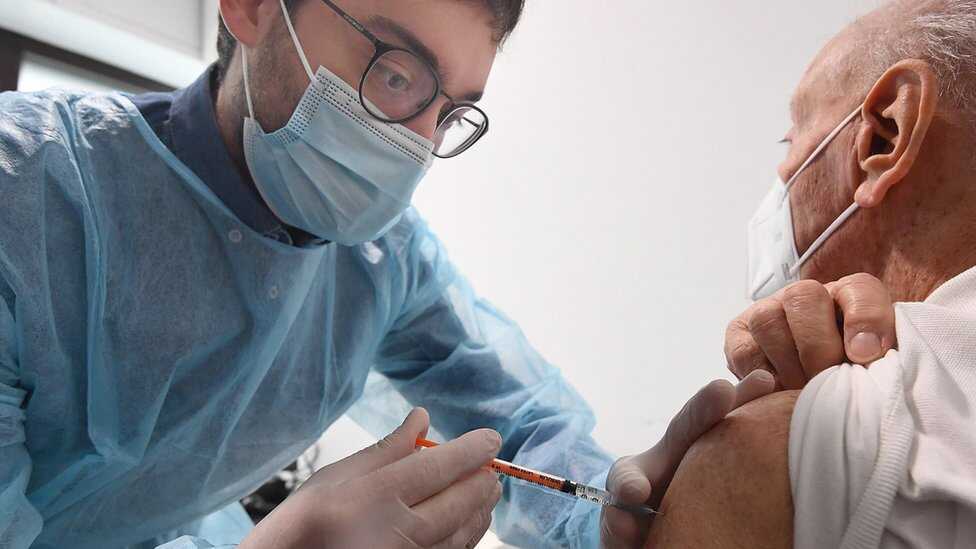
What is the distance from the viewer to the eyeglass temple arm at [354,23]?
95 centimetres

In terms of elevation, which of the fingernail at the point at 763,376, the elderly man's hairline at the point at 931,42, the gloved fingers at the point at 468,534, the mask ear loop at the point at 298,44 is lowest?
the gloved fingers at the point at 468,534

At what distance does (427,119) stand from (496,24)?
18 centimetres

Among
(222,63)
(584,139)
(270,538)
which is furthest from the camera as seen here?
(584,139)

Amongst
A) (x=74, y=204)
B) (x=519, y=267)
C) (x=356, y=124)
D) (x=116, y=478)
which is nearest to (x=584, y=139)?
(x=519, y=267)

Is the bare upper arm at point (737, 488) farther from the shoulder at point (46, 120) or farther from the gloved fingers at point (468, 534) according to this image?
the shoulder at point (46, 120)

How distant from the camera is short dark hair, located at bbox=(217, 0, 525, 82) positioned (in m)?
0.99

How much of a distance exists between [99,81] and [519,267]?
7.28ft

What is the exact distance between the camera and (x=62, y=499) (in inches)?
39.4

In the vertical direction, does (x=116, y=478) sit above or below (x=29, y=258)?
below

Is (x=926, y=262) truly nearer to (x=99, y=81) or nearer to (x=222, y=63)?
(x=222, y=63)

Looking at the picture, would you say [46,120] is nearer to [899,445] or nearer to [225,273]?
[225,273]

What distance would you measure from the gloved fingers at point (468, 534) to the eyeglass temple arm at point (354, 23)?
26.7 inches

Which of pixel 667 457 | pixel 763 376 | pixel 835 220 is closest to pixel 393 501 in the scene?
pixel 667 457

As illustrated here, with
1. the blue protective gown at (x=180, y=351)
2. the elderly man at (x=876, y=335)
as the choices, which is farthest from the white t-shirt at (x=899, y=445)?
the blue protective gown at (x=180, y=351)
